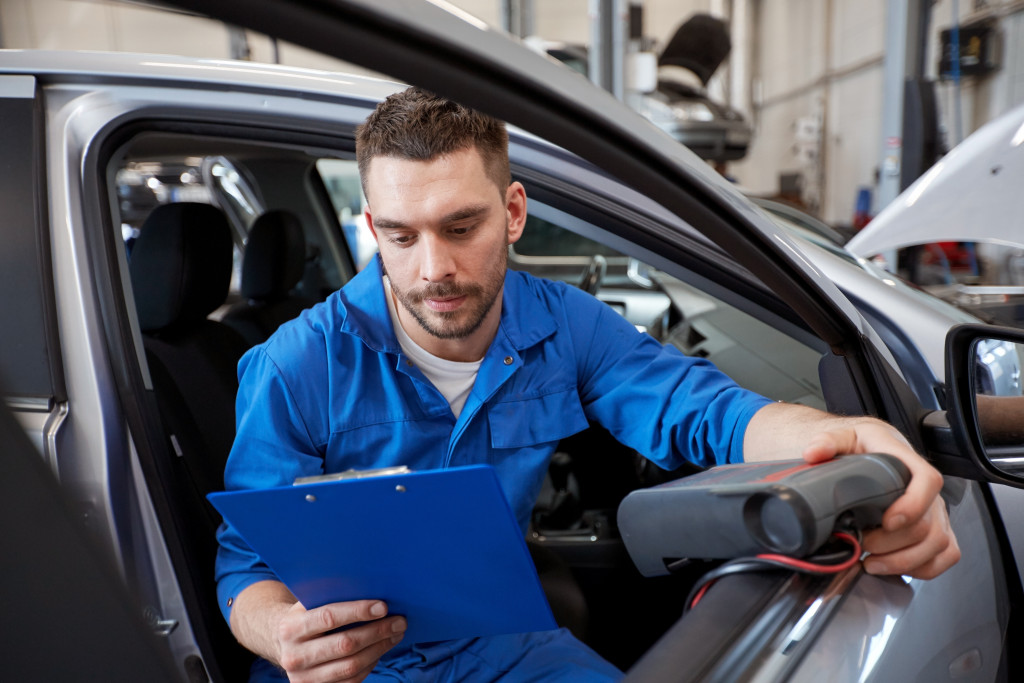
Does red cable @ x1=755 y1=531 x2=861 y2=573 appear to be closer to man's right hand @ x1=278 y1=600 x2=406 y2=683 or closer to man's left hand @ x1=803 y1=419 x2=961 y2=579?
man's left hand @ x1=803 y1=419 x2=961 y2=579

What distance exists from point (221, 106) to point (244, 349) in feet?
2.47

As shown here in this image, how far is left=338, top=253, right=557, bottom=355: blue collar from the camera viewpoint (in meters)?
1.22

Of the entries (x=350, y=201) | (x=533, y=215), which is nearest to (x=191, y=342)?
(x=533, y=215)

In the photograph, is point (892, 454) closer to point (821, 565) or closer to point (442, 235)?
point (821, 565)

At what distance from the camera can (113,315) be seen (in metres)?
1.24

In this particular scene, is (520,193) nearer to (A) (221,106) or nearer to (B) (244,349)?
(A) (221,106)

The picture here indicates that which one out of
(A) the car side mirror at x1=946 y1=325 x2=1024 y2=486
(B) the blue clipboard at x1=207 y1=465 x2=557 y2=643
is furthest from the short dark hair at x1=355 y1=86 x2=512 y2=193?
(A) the car side mirror at x1=946 y1=325 x2=1024 y2=486

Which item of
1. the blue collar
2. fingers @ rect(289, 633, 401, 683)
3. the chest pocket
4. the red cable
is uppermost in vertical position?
the blue collar

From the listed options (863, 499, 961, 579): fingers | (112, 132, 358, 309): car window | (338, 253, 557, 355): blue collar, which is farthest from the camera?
(112, 132, 358, 309): car window

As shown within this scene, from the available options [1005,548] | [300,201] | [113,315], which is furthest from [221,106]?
[300,201]

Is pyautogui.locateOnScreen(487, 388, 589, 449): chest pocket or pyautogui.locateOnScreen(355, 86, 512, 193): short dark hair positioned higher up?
pyautogui.locateOnScreen(355, 86, 512, 193): short dark hair

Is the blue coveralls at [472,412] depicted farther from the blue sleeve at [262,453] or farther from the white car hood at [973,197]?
the white car hood at [973,197]

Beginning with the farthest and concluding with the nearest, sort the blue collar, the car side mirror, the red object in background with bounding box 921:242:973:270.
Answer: the red object in background with bounding box 921:242:973:270
the blue collar
the car side mirror

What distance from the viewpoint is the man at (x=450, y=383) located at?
1.12m
